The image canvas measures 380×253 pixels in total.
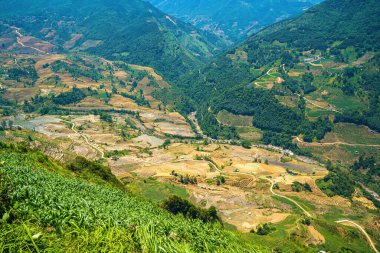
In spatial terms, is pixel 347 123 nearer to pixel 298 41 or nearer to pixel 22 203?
pixel 298 41

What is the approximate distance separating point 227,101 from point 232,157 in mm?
52237

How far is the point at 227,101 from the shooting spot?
146500 mm

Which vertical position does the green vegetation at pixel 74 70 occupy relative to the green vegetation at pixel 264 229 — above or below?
above

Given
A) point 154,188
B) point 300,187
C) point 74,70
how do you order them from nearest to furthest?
1. point 154,188
2. point 300,187
3. point 74,70

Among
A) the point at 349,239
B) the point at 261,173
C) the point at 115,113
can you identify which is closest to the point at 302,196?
the point at 261,173

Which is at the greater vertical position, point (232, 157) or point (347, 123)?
point (347, 123)

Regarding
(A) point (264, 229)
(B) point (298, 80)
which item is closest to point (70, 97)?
(B) point (298, 80)

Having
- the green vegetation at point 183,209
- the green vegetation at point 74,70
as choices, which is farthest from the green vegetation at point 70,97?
the green vegetation at point 183,209

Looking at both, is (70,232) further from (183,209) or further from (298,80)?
(298,80)

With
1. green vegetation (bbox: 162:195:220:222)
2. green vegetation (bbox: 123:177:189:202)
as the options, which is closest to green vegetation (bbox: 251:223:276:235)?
green vegetation (bbox: 162:195:220:222)

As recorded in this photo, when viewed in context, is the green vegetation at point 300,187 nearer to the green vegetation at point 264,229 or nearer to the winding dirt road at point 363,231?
the winding dirt road at point 363,231

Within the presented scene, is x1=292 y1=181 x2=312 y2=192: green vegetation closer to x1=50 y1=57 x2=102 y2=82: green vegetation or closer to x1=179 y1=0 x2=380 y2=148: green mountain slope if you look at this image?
x1=179 y1=0 x2=380 y2=148: green mountain slope

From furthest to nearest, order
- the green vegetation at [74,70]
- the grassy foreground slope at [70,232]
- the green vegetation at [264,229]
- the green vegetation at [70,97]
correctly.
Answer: the green vegetation at [74,70], the green vegetation at [70,97], the green vegetation at [264,229], the grassy foreground slope at [70,232]

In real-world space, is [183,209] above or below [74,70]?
below
